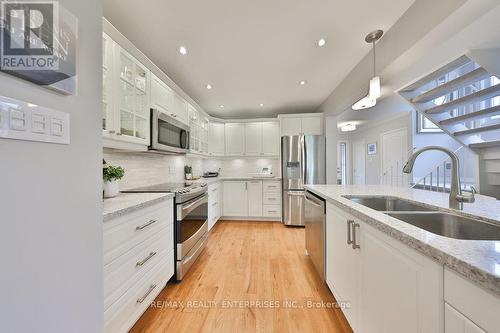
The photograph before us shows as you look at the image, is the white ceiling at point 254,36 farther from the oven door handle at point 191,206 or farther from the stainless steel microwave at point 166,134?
the oven door handle at point 191,206

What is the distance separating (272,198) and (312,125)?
1745 mm

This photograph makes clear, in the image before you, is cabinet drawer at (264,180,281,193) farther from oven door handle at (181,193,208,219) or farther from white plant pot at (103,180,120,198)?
white plant pot at (103,180,120,198)

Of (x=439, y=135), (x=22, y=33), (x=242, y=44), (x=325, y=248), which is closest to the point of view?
(x=22, y=33)

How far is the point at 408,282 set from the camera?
2.46ft

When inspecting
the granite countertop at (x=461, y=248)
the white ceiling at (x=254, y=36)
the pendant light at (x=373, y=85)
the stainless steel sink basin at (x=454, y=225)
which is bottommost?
the stainless steel sink basin at (x=454, y=225)

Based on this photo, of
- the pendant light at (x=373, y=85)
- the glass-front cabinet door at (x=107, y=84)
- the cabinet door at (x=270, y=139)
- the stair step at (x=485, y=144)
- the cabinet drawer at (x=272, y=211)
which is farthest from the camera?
the cabinet door at (x=270, y=139)

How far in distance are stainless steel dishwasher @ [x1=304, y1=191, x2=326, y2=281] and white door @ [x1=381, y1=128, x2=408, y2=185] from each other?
11.8ft

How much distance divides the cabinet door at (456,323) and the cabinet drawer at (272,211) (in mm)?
3672

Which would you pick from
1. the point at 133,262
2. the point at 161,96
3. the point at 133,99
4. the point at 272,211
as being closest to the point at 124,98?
the point at 133,99

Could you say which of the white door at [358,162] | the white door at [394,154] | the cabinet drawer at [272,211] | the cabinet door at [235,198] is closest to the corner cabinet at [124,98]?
the cabinet door at [235,198]

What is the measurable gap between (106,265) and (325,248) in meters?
1.66

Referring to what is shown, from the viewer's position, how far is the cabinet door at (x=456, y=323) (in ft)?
1.65

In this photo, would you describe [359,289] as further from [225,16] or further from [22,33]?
[225,16]

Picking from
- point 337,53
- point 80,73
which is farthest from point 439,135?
point 80,73
